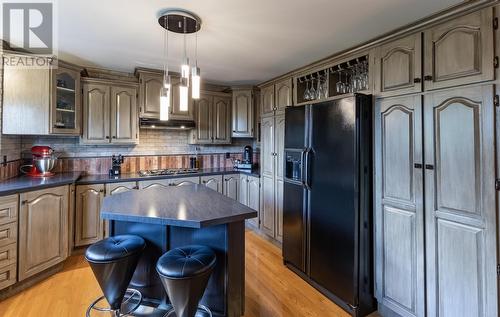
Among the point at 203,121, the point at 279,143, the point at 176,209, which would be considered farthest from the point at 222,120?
the point at 176,209

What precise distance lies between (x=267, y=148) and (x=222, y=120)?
1092mm

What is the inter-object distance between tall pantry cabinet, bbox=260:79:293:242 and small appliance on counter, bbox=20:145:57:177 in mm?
2639

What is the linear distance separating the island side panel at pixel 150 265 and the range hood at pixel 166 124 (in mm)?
1891

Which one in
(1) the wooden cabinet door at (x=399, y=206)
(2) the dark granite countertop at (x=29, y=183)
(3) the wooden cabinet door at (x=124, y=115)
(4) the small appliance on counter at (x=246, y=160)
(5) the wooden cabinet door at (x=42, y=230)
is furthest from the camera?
(4) the small appliance on counter at (x=246, y=160)

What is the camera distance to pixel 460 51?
66.1 inches

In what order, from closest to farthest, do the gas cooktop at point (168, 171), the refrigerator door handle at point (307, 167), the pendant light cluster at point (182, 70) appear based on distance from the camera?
the pendant light cluster at point (182, 70) < the refrigerator door handle at point (307, 167) < the gas cooktop at point (168, 171)

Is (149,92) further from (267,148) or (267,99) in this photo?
(267,148)

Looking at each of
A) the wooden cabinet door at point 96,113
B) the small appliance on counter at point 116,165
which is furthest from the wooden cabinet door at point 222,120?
the wooden cabinet door at point 96,113

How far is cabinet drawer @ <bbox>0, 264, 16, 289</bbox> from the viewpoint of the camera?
220cm

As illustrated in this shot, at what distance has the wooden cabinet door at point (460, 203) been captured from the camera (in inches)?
61.4

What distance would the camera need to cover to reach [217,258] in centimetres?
182

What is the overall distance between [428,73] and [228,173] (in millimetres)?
2934

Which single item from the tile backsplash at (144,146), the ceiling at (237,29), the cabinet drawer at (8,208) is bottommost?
the cabinet drawer at (8,208)

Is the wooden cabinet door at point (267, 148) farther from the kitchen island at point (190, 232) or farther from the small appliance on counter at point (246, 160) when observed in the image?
the kitchen island at point (190, 232)
